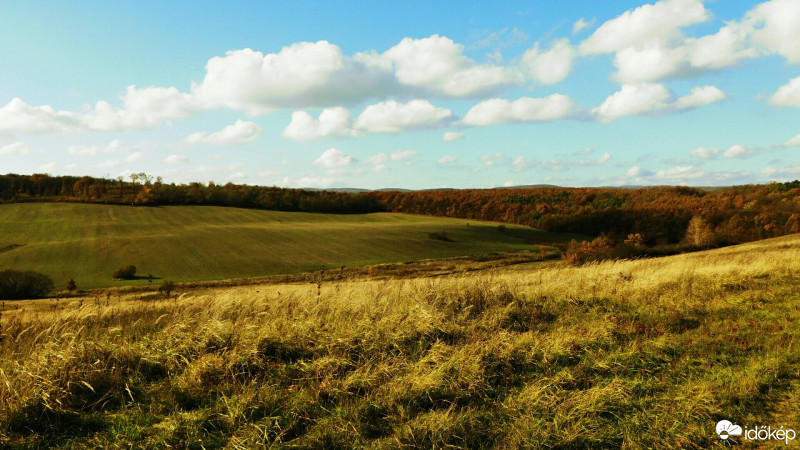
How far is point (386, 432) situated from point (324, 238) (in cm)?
7375

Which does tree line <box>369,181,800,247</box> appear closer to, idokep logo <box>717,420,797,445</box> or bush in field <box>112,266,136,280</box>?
idokep logo <box>717,420,797,445</box>

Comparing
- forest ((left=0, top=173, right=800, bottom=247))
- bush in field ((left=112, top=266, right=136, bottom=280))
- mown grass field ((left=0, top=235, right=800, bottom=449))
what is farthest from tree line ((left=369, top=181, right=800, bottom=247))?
bush in field ((left=112, top=266, right=136, bottom=280))

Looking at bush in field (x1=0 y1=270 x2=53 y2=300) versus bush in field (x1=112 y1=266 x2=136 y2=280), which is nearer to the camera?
bush in field (x1=0 y1=270 x2=53 y2=300)

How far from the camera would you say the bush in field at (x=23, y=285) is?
138ft

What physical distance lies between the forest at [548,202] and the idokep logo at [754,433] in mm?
73536

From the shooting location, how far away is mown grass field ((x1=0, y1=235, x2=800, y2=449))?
501 centimetres

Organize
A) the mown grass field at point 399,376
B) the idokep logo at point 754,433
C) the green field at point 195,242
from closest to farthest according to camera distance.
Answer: the idokep logo at point 754,433
the mown grass field at point 399,376
the green field at point 195,242

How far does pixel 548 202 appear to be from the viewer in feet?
421

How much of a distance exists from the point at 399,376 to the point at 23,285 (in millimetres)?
53043

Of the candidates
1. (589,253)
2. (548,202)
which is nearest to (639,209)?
(548,202)

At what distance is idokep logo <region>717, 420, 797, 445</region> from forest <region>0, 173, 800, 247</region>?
7354cm

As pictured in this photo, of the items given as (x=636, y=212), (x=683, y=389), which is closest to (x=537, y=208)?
(x=636, y=212)

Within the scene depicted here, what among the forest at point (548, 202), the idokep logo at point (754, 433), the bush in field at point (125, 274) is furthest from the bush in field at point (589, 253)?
the bush in field at point (125, 274)

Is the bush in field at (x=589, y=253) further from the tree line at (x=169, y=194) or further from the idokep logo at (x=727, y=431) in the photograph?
the tree line at (x=169, y=194)
